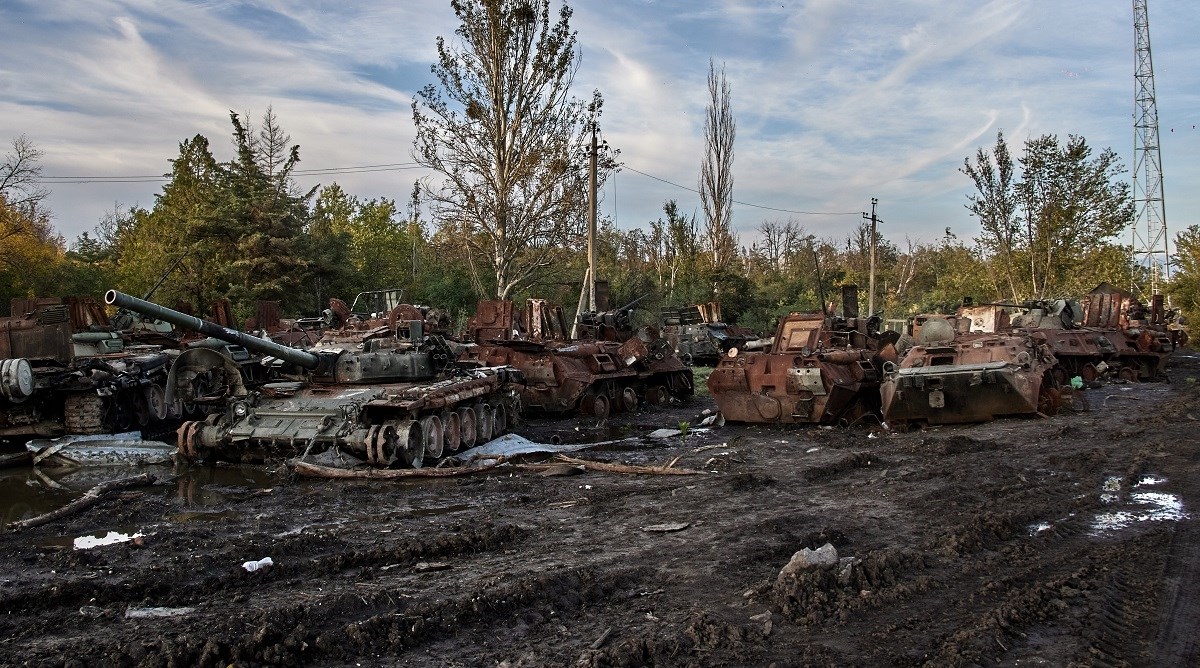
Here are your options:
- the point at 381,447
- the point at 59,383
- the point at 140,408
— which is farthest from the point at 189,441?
the point at 140,408

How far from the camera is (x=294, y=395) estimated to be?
36.9 ft

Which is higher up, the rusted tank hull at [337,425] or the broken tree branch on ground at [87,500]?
the rusted tank hull at [337,425]

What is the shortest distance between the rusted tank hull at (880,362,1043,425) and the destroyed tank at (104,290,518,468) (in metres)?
5.89

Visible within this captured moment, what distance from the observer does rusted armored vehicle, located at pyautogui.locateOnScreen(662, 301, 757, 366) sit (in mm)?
27922

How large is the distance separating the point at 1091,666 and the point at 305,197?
105 feet

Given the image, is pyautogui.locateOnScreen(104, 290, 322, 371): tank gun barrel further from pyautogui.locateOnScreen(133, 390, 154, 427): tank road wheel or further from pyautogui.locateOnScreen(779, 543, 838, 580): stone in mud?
pyautogui.locateOnScreen(779, 543, 838, 580): stone in mud

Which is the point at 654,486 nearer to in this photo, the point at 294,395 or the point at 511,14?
the point at 294,395

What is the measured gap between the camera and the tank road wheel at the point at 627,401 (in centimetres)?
1731

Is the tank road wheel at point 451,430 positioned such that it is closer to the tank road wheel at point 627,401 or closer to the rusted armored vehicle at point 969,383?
the tank road wheel at point 627,401

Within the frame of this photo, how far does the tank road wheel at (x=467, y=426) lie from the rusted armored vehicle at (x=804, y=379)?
389 centimetres

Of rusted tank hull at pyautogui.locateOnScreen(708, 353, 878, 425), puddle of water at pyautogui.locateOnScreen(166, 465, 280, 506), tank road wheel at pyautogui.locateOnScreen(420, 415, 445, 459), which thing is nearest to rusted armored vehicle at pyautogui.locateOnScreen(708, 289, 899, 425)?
rusted tank hull at pyautogui.locateOnScreen(708, 353, 878, 425)

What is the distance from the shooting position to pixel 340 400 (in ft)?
34.6

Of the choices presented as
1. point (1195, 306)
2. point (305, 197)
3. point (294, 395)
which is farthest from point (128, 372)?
point (1195, 306)

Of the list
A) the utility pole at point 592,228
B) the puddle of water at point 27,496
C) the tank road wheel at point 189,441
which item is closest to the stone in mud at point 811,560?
the puddle of water at point 27,496
